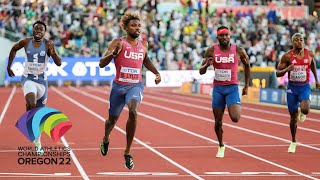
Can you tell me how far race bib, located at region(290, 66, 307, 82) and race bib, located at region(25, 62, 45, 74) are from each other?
4142 millimetres

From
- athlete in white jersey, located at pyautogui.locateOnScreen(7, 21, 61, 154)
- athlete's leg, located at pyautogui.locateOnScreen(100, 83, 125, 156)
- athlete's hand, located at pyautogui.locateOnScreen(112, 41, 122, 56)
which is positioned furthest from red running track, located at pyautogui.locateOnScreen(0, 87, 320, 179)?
athlete's hand, located at pyautogui.locateOnScreen(112, 41, 122, 56)

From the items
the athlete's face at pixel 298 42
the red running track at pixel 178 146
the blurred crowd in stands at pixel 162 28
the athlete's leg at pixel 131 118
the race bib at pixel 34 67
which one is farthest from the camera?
the blurred crowd in stands at pixel 162 28

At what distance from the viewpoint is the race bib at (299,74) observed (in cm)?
1374

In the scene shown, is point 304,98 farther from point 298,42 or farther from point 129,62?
point 129,62

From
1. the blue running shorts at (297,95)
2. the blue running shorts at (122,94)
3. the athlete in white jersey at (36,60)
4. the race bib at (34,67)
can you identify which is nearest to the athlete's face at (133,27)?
the blue running shorts at (122,94)

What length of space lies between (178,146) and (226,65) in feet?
7.54

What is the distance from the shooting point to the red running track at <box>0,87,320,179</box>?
418 inches

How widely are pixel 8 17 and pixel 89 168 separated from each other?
2896 cm

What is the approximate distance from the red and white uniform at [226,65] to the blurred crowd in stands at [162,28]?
2585 cm

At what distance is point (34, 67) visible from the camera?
12492 millimetres

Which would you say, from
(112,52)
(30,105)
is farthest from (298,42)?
(30,105)

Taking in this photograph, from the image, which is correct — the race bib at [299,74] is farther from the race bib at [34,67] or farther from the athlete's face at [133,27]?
the race bib at [34,67]

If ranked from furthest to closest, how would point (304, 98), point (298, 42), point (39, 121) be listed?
point (304, 98), point (298, 42), point (39, 121)

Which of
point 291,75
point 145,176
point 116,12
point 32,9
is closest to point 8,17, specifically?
point 32,9
